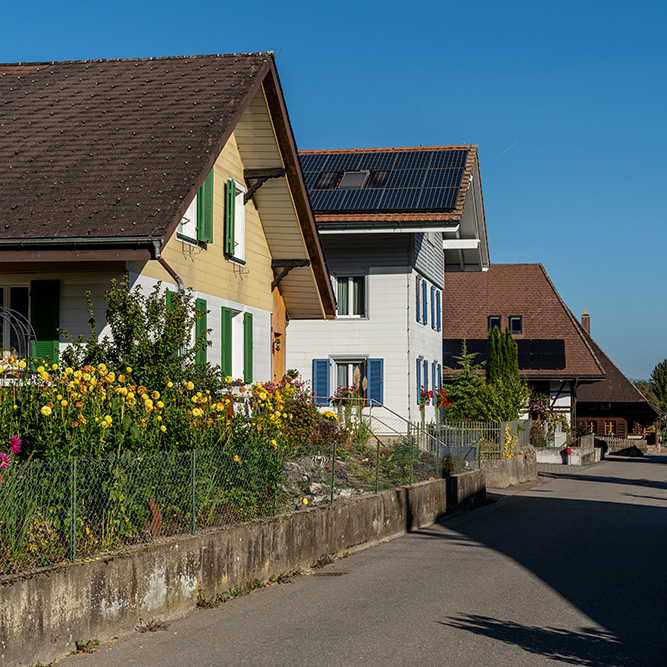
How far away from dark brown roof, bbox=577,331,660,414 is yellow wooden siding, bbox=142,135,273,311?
1695 inches

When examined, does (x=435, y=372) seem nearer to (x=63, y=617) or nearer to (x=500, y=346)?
(x=500, y=346)

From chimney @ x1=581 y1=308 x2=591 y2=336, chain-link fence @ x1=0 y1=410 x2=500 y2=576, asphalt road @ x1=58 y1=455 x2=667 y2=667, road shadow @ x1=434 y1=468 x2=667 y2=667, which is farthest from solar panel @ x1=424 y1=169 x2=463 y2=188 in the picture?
chimney @ x1=581 y1=308 x2=591 y2=336

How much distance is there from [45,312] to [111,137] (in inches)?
141

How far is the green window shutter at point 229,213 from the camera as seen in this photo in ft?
64.0

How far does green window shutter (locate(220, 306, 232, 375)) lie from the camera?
19.7 metres

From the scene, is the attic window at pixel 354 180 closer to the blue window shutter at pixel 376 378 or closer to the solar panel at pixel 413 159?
the solar panel at pixel 413 159

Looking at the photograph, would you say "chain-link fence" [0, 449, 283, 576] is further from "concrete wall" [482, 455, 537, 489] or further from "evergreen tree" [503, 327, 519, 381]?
"evergreen tree" [503, 327, 519, 381]

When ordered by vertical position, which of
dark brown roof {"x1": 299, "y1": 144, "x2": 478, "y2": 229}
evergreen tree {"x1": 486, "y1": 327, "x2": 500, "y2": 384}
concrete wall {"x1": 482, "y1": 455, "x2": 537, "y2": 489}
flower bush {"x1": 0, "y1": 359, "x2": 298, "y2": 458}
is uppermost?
dark brown roof {"x1": 299, "y1": 144, "x2": 478, "y2": 229}

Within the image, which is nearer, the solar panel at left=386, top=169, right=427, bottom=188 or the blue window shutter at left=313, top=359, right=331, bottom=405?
the blue window shutter at left=313, top=359, right=331, bottom=405

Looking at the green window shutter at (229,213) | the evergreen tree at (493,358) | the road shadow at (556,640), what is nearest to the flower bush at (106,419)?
the road shadow at (556,640)

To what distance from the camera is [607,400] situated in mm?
62219

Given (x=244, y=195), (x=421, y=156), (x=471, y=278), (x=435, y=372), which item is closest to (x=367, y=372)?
(x=435, y=372)

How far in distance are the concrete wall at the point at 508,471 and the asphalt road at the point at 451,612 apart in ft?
36.0

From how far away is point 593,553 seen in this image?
574 inches
